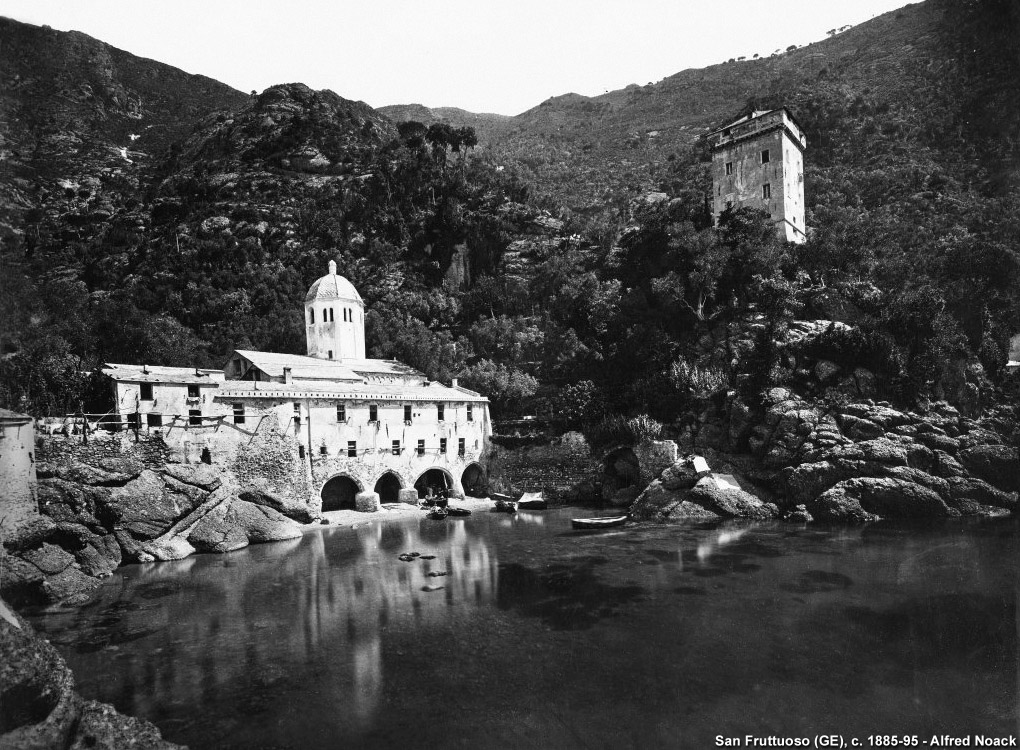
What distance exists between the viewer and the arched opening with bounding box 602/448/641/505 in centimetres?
3984

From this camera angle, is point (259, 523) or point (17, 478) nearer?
point (17, 478)

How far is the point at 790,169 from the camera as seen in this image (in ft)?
157

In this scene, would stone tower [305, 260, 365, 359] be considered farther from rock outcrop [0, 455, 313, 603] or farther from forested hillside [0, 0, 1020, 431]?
rock outcrop [0, 455, 313, 603]

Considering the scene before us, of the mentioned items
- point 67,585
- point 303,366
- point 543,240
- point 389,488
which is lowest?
point 389,488

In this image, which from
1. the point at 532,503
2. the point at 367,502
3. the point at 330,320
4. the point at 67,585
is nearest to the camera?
the point at 67,585

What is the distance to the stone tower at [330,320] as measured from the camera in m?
46.1

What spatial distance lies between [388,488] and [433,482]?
11.5ft

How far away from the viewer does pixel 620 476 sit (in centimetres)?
4141

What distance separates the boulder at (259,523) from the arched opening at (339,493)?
22.2ft

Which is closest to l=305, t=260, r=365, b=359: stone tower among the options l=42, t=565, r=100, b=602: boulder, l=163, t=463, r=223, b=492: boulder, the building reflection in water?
l=163, t=463, r=223, b=492: boulder

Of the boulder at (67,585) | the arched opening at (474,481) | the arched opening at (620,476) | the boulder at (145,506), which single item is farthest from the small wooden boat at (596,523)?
the boulder at (67,585)

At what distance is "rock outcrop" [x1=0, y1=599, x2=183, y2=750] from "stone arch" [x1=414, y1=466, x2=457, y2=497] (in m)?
30.0

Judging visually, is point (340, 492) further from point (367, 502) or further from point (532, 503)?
point (532, 503)

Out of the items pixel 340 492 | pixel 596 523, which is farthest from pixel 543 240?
pixel 596 523
